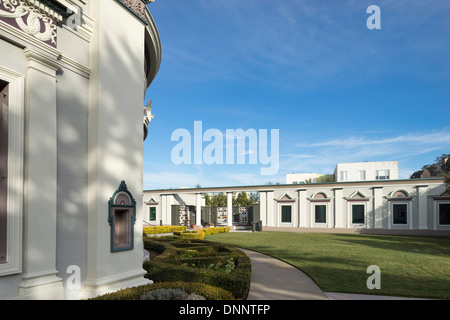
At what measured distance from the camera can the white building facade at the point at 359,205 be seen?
27.9 metres

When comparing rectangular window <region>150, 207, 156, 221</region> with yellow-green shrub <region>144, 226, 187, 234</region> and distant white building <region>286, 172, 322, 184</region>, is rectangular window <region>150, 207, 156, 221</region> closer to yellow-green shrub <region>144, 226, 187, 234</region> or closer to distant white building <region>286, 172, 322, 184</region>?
yellow-green shrub <region>144, 226, 187, 234</region>

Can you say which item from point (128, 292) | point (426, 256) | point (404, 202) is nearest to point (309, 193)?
point (404, 202)

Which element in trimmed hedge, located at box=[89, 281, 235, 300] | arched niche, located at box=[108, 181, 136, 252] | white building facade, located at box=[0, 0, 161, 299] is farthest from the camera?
arched niche, located at box=[108, 181, 136, 252]

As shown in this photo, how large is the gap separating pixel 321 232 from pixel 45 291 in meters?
29.6

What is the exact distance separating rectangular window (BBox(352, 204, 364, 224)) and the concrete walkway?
21819mm

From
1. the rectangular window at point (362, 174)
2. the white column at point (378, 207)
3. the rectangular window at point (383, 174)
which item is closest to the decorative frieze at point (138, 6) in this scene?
the white column at point (378, 207)

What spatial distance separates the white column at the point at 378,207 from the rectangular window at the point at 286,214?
8.70 metres

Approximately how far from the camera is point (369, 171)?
4525 cm

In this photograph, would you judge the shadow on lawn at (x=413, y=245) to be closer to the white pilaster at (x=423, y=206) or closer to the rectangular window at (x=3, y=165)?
the white pilaster at (x=423, y=206)

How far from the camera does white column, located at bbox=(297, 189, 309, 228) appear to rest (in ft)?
107

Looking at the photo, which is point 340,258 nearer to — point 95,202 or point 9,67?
point 95,202

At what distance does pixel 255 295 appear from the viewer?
26.0 feet

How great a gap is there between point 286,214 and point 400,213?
1141 centimetres

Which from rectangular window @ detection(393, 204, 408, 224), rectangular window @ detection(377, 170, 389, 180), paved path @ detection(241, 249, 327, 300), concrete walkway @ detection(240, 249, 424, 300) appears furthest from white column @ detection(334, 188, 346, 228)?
concrete walkway @ detection(240, 249, 424, 300)
